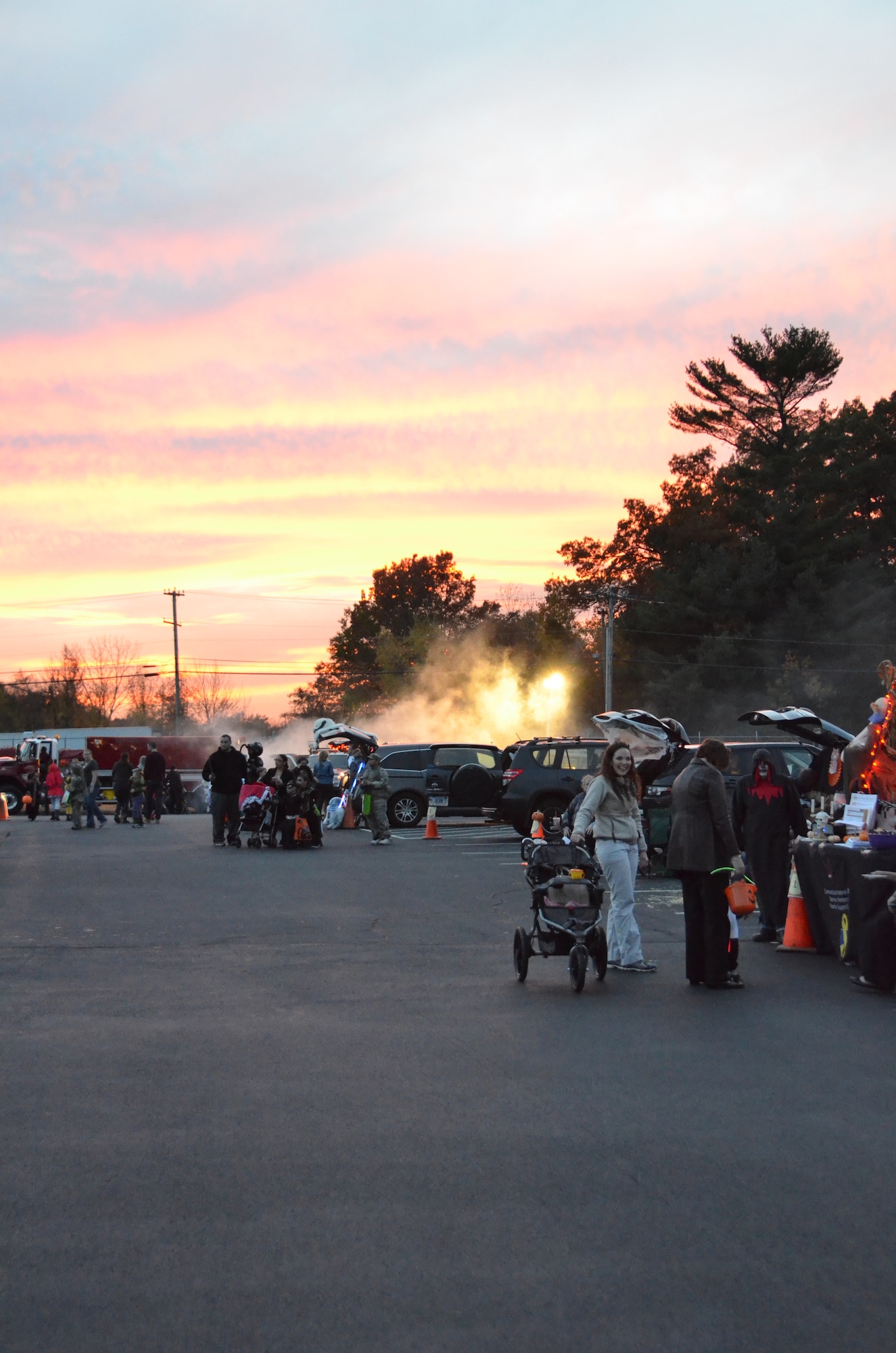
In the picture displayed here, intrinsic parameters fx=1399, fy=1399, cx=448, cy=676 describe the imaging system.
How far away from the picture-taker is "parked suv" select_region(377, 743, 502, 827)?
97.2 feet

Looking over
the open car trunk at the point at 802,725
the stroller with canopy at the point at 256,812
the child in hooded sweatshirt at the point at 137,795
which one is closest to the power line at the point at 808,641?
the child in hooded sweatshirt at the point at 137,795

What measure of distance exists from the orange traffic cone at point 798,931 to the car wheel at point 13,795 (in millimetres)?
33254

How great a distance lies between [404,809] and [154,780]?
22.9 feet

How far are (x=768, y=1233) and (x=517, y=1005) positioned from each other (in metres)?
4.58

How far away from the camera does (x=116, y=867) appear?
20.3 metres

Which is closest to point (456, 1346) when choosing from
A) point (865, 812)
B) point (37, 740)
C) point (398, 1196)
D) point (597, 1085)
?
point (398, 1196)

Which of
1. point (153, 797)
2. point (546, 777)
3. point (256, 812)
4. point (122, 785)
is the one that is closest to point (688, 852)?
point (546, 777)

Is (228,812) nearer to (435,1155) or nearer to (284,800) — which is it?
(284,800)

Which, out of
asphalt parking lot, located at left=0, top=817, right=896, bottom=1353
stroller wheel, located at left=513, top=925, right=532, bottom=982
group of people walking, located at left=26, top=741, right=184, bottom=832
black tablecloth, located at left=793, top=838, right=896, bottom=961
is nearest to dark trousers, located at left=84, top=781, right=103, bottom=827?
group of people walking, located at left=26, top=741, right=184, bottom=832

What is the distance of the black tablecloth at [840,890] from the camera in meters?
9.92

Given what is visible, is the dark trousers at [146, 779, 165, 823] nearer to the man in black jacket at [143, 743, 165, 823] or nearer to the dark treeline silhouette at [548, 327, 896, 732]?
the man in black jacket at [143, 743, 165, 823]

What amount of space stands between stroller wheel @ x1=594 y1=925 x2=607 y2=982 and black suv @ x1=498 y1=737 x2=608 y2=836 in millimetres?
13607

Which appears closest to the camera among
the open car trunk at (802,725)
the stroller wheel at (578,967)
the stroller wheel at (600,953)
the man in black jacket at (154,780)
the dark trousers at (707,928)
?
the stroller wheel at (578,967)

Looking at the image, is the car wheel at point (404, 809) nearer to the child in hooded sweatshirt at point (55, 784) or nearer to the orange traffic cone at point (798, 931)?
the child in hooded sweatshirt at point (55, 784)
